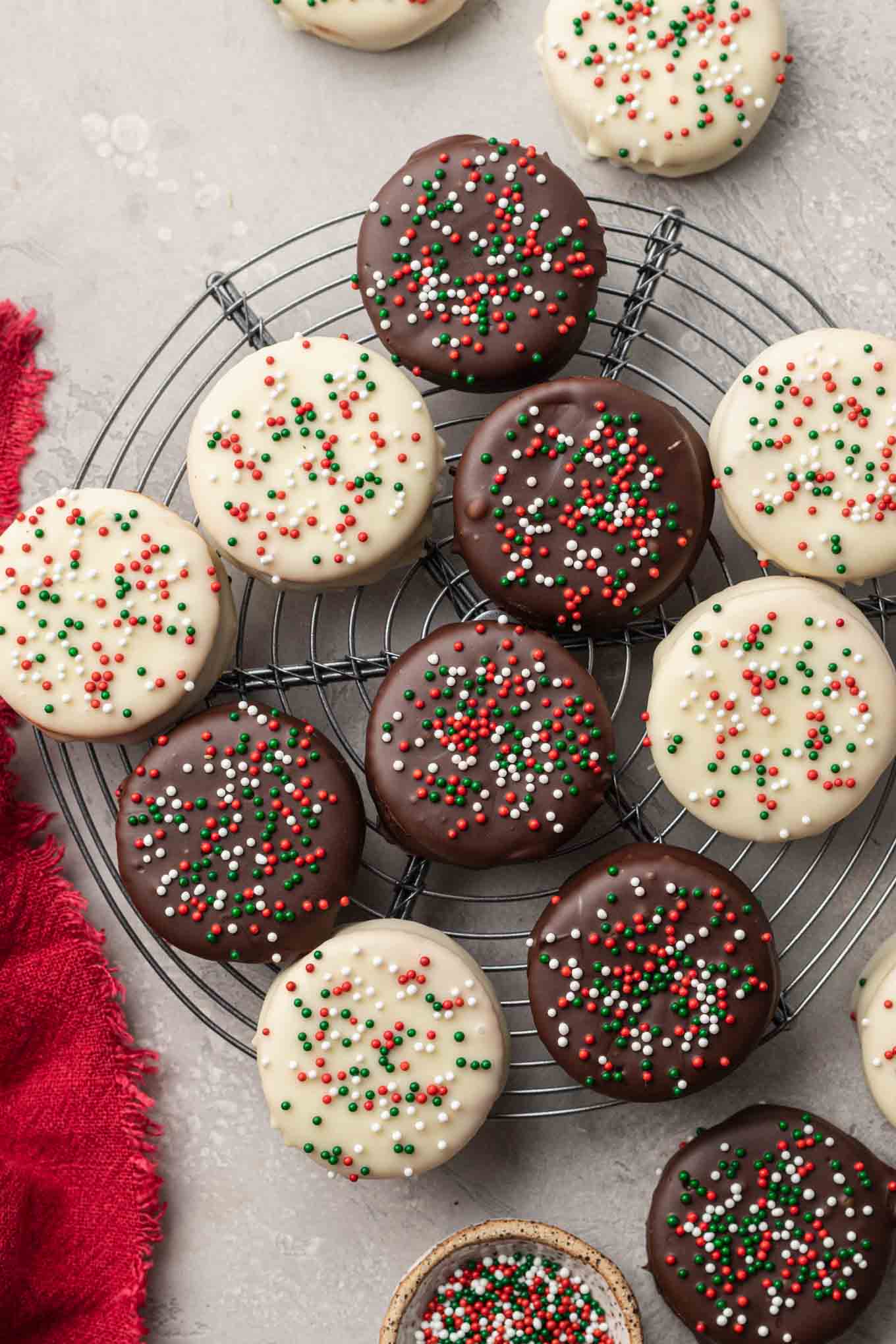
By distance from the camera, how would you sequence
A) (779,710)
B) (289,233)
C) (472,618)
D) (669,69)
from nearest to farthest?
(779,710), (669,69), (472,618), (289,233)

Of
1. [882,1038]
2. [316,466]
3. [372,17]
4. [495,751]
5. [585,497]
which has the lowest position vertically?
[882,1038]

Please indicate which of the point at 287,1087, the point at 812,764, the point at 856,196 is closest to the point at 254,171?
the point at 856,196

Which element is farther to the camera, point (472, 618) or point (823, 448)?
point (472, 618)

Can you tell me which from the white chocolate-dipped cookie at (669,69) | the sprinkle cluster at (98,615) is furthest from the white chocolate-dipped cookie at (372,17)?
the sprinkle cluster at (98,615)

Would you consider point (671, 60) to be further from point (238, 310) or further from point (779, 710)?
point (779, 710)

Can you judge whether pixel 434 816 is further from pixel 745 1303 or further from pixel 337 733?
pixel 745 1303

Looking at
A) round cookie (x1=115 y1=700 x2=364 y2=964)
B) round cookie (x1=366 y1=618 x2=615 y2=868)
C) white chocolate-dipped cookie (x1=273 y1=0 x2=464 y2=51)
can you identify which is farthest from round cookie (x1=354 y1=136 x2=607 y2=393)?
round cookie (x1=115 y1=700 x2=364 y2=964)

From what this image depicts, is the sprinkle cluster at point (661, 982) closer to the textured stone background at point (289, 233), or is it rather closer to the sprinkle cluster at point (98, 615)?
the textured stone background at point (289, 233)

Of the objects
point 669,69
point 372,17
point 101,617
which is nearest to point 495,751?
point 101,617
